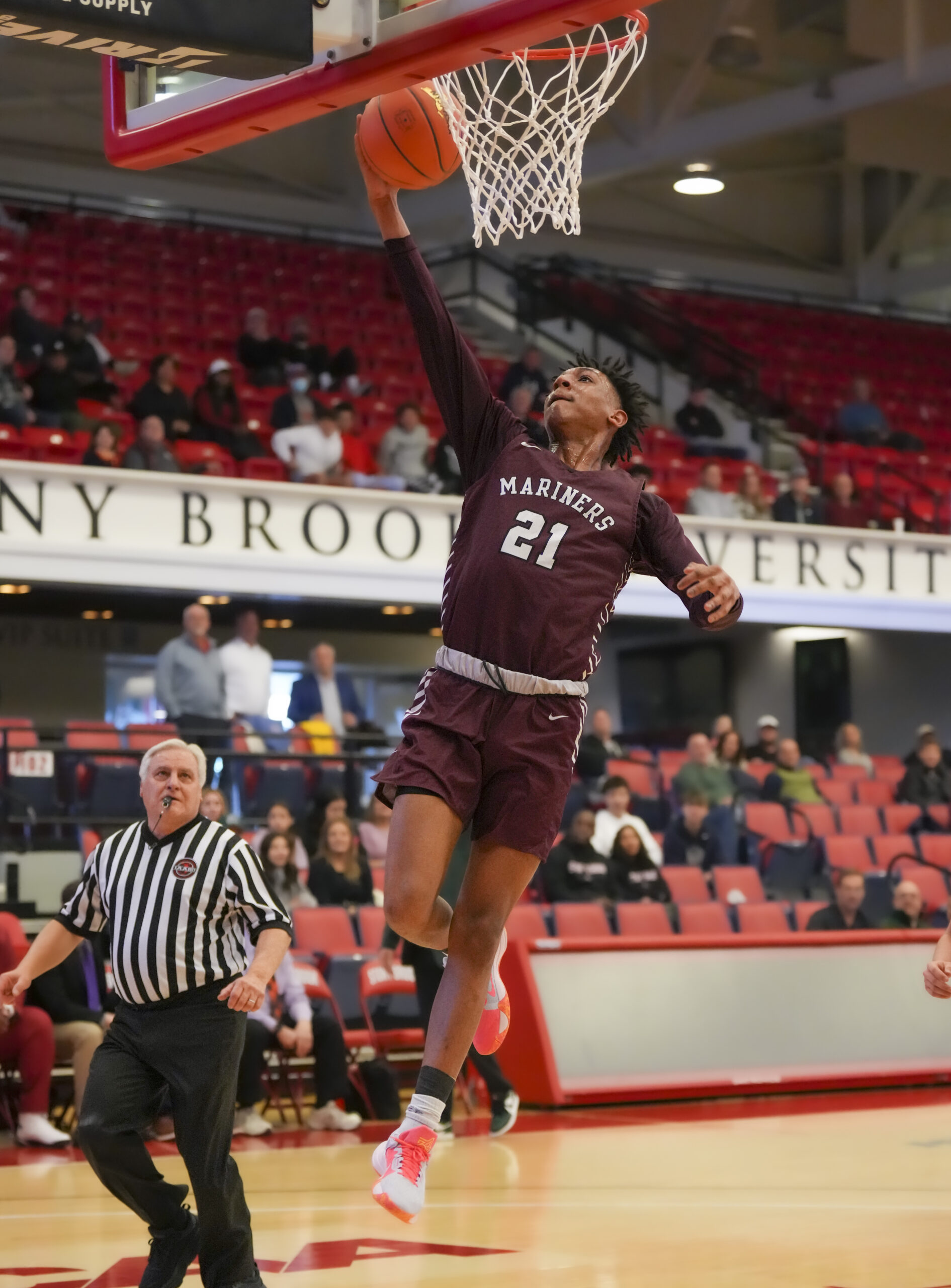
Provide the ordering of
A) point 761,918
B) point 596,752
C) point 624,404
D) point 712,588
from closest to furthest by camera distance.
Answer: point 712,588 < point 624,404 < point 761,918 < point 596,752

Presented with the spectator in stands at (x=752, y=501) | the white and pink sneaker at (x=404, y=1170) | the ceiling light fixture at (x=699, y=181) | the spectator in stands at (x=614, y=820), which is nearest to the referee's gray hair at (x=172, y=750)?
the white and pink sneaker at (x=404, y=1170)

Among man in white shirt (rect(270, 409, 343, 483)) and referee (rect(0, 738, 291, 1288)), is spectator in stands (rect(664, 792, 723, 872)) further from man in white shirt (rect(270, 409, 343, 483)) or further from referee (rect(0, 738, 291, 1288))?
referee (rect(0, 738, 291, 1288))

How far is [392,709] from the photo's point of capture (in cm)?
Result: 2066

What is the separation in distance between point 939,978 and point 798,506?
40.7 feet

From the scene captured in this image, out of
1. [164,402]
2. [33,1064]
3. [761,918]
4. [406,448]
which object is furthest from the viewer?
[406,448]

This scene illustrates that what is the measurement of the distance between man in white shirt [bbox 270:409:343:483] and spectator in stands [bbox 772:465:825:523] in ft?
15.3

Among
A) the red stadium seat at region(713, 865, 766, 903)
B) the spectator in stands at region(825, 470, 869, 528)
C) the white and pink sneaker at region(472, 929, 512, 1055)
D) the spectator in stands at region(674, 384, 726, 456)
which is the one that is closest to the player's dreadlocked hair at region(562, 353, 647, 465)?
the white and pink sneaker at region(472, 929, 512, 1055)

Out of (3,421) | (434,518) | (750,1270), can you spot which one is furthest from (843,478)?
(750,1270)

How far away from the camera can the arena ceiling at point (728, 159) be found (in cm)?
1834

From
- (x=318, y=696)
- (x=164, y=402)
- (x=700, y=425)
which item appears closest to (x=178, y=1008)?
(x=318, y=696)

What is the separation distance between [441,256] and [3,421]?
946 cm

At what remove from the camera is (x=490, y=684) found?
470 cm

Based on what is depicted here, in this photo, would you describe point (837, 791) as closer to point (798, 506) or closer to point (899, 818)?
point (899, 818)

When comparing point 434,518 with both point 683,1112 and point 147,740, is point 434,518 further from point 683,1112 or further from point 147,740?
point 683,1112
